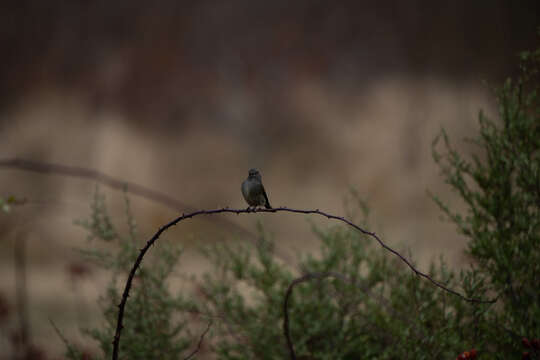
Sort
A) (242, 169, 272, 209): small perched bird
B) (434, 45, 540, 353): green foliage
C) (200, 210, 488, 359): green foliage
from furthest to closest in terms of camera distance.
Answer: (200, 210, 488, 359): green foliage, (434, 45, 540, 353): green foliage, (242, 169, 272, 209): small perched bird

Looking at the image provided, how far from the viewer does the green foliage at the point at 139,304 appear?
189 cm

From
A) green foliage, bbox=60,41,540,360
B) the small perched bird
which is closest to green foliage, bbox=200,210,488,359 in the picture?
green foliage, bbox=60,41,540,360

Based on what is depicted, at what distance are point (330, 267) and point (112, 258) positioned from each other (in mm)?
1024

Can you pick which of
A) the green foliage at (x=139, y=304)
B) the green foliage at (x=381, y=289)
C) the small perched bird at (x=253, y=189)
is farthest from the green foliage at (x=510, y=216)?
the green foliage at (x=139, y=304)

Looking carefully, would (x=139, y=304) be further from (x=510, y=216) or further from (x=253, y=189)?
(x=510, y=216)

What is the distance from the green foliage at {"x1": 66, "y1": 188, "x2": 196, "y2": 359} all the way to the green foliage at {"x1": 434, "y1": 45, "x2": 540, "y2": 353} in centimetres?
123

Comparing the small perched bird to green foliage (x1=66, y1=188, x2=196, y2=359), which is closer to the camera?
the small perched bird

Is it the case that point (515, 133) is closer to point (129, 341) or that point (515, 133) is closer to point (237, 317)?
point (237, 317)

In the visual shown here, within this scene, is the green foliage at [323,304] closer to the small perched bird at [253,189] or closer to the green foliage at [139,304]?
the green foliage at [139,304]

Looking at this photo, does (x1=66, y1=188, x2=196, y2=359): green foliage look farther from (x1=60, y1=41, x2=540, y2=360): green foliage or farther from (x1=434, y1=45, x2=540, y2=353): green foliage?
(x1=434, y1=45, x2=540, y2=353): green foliage

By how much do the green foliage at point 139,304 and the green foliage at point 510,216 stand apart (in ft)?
4.05

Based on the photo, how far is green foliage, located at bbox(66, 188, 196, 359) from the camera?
1890 mm

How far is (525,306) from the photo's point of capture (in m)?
1.67

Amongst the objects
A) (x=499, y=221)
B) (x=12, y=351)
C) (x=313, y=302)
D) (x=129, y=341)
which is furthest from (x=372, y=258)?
(x=12, y=351)
